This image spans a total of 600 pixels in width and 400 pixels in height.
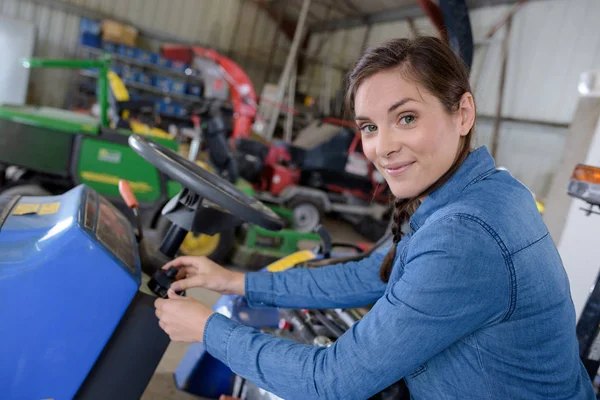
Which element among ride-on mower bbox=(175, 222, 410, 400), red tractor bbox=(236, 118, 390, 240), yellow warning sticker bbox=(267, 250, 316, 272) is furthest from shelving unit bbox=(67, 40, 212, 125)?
ride-on mower bbox=(175, 222, 410, 400)

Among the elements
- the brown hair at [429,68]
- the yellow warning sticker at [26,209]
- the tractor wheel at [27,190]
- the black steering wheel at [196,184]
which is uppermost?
the brown hair at [429,68]

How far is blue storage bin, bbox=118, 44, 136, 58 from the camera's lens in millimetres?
9125

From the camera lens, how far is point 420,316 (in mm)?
678

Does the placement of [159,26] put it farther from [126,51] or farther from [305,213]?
[305,213]

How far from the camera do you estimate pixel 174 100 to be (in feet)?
32.7

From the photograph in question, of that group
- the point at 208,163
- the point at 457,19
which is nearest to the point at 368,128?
the point at 457,19

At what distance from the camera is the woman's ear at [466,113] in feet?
2.81

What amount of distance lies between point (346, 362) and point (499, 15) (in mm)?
7517

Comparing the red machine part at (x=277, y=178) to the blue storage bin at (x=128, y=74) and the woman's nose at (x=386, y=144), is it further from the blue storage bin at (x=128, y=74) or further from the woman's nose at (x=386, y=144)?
the blue storage bin at (x=128, y=74)

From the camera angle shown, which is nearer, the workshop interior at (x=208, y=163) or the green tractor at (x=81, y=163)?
the workshop interior at (x=208, y=163)

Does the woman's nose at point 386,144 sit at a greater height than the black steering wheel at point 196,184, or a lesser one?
greater

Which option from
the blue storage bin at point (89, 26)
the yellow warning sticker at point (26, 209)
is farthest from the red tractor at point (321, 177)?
the blue storage bin at point (89, 26)

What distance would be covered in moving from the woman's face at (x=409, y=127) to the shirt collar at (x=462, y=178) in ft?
0.09

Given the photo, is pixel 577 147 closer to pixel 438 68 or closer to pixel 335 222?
pixel 438 68
